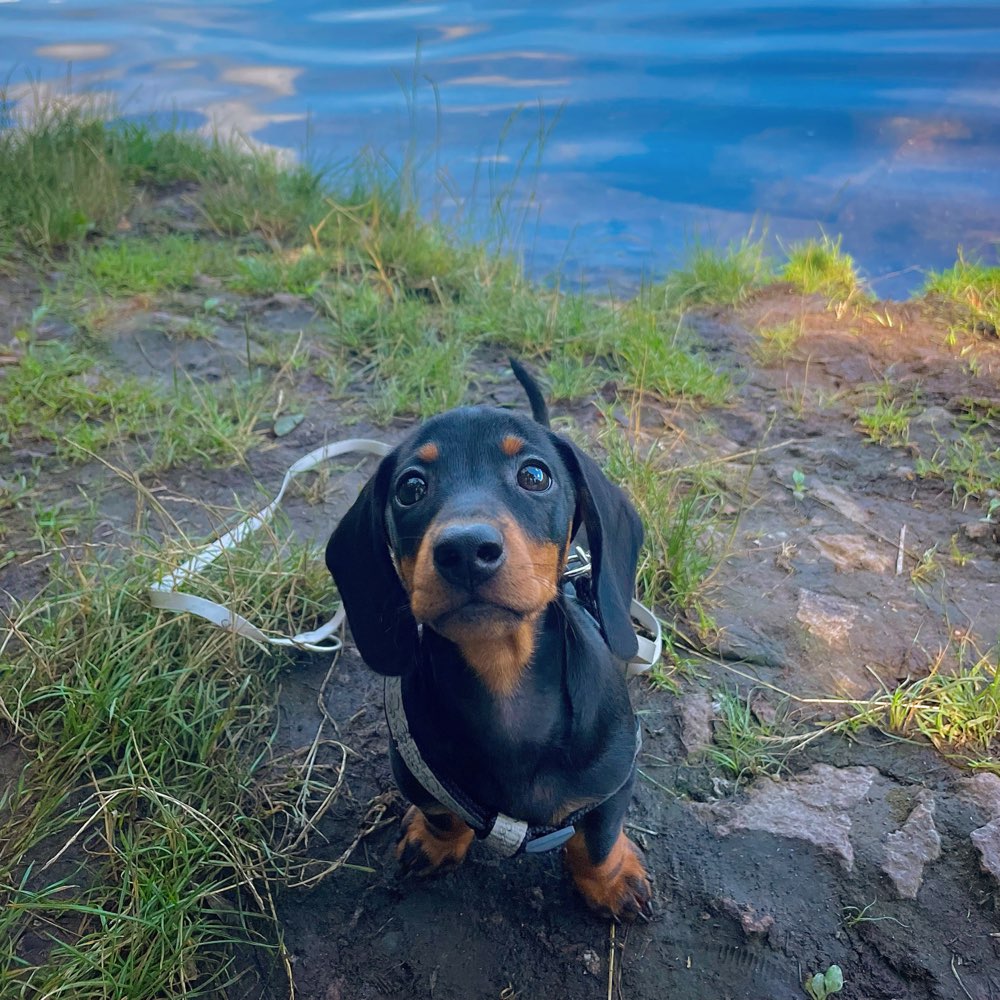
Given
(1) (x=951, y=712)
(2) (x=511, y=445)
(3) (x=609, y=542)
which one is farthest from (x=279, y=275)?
(1) (x=951, y=712)

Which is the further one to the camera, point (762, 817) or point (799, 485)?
point (799, 485)

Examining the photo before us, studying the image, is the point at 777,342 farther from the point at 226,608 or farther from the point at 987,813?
the point at 226,608

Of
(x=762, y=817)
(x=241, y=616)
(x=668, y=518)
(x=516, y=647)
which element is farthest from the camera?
(x=668, y=518)

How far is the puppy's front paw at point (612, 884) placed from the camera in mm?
1740

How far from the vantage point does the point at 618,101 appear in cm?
538

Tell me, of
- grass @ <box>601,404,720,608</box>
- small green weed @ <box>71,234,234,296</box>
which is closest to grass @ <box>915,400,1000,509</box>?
grass @ <box>601,404,720,608</box>

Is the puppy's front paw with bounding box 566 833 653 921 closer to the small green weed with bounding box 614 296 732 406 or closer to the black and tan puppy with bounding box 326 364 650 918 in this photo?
the black and tan puppy with bounding box 326 364 650 918

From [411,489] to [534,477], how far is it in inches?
9.5

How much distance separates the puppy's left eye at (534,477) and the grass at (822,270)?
10.8 ft

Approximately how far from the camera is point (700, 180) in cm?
531

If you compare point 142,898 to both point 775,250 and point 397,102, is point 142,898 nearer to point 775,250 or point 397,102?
point 775,250

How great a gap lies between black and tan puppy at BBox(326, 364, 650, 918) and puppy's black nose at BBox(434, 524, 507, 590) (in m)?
0.13

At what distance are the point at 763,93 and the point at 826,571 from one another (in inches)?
145

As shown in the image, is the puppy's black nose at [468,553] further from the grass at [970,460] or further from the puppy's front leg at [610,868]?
the grass at [970,460]
